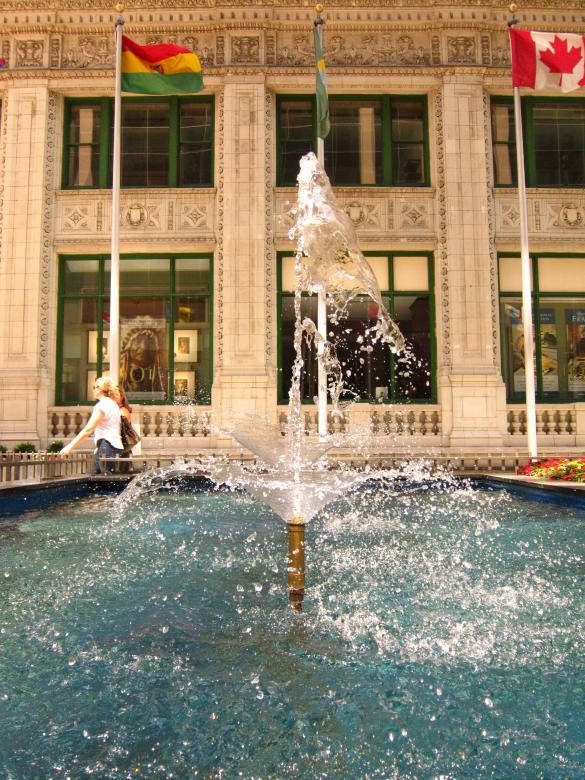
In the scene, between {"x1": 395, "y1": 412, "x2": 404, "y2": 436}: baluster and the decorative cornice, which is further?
the decorative cornice

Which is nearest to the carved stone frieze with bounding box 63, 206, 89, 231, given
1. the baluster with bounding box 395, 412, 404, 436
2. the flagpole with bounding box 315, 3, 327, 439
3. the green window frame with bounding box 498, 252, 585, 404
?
the flagpole with bounding box 315, 3, 327, 439

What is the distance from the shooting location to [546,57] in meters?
15.8

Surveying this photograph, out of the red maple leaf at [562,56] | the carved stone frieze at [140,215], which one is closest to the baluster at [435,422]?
the carved stone frieze at [140,215]

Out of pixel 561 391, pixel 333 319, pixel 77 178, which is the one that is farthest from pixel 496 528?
pixel 77 178

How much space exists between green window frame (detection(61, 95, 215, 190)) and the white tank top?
35.3 feet

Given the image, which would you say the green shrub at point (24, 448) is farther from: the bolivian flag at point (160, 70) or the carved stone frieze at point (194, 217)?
the bolivian flag at point (160, 70)

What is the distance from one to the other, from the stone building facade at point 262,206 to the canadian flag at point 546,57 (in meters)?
3.41

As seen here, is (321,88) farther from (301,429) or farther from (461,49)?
(301,429)

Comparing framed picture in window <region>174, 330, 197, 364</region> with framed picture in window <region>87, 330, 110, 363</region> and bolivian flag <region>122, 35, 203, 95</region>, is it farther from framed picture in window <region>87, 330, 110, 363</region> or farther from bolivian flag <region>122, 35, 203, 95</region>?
bolivian flag <region>122, 35, 203, 95</region>

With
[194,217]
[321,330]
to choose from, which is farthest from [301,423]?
[194,217]

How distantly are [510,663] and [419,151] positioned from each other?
19.6 metres

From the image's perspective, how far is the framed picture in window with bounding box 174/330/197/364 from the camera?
19422 millimetres

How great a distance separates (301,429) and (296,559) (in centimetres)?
1089

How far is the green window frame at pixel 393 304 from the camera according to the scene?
19.2m
